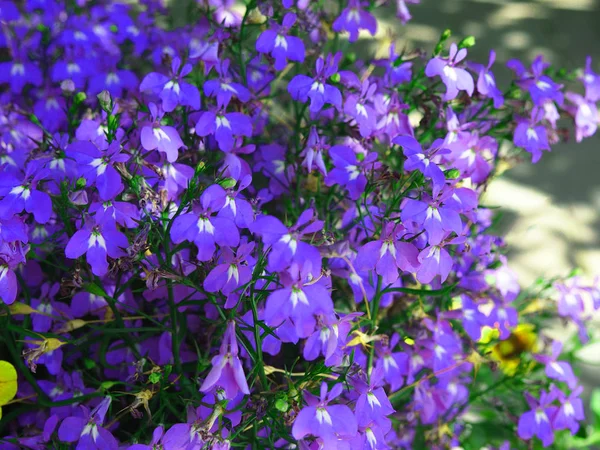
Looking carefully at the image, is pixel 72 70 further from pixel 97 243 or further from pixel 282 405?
pixel 282 405

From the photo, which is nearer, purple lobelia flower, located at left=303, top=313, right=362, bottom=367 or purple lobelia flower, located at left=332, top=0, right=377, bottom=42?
purple lobelia flower, located at left=303, top=313, right=362, bottom=367

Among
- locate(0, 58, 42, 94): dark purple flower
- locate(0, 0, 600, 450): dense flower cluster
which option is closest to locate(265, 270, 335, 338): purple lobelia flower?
locate(0, 0, 600, 450): dense flower cluster

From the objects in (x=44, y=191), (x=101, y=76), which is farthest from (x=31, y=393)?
(x=101, y=76)

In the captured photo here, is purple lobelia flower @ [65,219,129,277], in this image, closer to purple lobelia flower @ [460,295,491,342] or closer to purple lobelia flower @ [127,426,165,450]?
purple lobelia flower @ [127,426,165,450]

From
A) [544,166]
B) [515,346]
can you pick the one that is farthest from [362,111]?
[544,166]

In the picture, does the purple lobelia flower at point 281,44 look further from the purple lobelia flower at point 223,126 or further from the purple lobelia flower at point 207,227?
the purple lobelia flower at point 207,227

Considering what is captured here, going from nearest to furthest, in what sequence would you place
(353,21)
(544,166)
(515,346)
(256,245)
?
(256,245) < (353,21) < (515,346) < (544,166)
